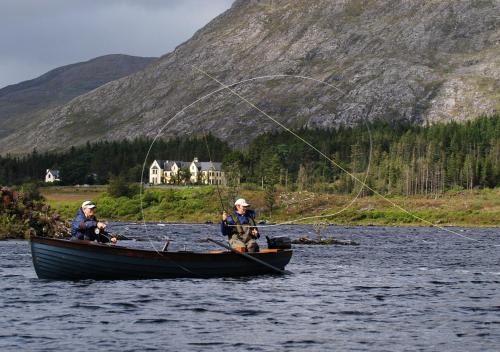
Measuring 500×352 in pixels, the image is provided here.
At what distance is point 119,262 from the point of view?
118 ft

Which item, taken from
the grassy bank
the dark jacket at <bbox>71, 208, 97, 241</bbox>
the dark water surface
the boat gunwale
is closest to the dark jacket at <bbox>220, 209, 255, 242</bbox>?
the dark water surface

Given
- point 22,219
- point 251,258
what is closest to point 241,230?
point 251,258

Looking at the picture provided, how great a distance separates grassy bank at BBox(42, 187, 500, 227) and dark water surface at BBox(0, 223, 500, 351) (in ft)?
361

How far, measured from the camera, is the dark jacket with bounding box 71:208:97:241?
36.2m

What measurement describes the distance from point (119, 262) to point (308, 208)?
13147 centimetres

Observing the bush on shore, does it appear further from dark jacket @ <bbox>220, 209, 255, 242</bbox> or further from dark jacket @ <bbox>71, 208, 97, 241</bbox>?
dark jacket @ <bbox>71, 208, 97, 241</bbox>

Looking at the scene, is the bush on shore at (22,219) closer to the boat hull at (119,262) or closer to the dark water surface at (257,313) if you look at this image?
the dark water surface at (257,313)

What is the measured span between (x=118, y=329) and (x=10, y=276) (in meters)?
16.1

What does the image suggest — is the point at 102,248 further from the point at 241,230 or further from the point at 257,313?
the point at 257,313

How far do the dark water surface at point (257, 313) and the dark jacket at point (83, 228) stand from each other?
196cm

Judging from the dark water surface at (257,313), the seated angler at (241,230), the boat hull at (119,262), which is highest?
the seated angler at (241,230)

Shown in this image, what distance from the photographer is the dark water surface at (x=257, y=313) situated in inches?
937

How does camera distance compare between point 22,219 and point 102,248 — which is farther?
point 22,219

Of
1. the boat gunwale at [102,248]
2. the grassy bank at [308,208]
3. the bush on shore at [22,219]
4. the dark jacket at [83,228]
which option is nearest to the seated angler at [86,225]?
the dark jacket at [83,228]
